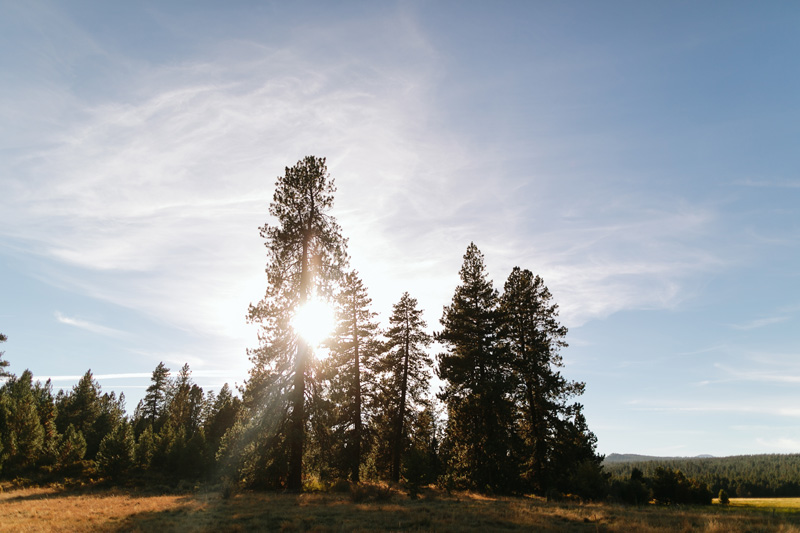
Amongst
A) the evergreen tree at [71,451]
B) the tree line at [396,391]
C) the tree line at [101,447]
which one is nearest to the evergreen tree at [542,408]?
the tree line at [396,391]

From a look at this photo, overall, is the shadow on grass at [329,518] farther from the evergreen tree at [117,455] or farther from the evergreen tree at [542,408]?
the evergreen tree at [117,455]

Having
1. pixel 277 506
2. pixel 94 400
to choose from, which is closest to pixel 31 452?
pixel 94 400

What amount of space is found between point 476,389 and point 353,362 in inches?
409

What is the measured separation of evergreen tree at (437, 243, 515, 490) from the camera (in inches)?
965

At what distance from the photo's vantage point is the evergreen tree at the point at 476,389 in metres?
24.5

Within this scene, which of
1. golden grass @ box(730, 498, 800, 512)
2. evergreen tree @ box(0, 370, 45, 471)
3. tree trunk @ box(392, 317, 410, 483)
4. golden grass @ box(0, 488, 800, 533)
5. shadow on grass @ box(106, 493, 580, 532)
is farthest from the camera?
evergreen tree @ box(0, 370, 45, 471)

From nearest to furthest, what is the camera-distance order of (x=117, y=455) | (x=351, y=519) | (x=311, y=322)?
(x=351, y=519) → (x=311, y=322) → (x=117, y=455)

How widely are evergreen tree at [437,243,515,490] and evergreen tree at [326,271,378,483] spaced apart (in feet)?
20.7

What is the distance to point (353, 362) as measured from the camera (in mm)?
31641

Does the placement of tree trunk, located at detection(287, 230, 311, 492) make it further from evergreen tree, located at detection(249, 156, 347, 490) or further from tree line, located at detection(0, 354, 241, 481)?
tree line, located at detection(0, 354, 241, 481)

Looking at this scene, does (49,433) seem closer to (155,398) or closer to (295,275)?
(155,398)

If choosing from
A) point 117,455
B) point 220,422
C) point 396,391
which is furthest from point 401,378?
point 220,422

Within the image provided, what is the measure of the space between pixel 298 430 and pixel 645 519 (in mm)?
14576

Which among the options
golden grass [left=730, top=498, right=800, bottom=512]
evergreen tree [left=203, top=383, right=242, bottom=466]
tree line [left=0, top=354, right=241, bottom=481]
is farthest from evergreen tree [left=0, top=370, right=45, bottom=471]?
golden grass [left=730, top=498, right=800, bottom=512]
